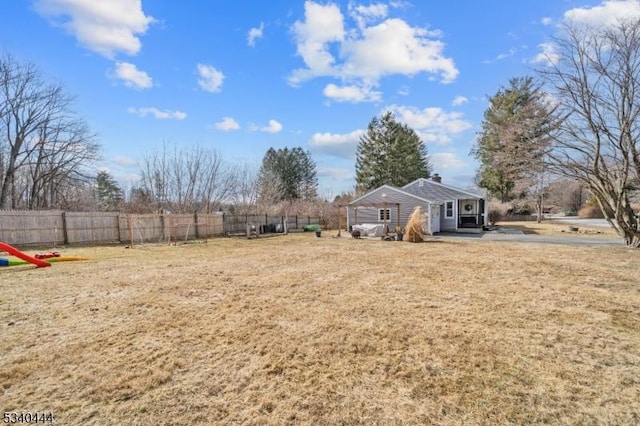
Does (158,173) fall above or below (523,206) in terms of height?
above

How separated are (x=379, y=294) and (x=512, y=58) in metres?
11.5

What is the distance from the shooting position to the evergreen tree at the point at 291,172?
38.2m

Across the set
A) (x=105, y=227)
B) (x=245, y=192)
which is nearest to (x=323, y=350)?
(x=105, y=227)

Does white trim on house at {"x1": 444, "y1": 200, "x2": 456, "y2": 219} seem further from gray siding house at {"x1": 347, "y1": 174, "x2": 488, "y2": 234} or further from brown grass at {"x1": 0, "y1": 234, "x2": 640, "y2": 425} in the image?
brown grass at {"x1": 0, "y1": 234, "x2": 640, "y2": 425}

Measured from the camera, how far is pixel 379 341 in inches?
141

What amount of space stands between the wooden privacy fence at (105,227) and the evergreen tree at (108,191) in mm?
21798

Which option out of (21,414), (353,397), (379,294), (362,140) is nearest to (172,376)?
(21,414)

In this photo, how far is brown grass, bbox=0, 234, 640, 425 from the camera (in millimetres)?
2389

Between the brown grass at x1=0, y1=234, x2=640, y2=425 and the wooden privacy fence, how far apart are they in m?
9.46

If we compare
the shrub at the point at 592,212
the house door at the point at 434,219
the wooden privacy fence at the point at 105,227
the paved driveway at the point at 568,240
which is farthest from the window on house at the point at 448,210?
the shrub at the point at 592,212

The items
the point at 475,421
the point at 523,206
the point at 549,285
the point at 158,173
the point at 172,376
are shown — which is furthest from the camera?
the point at 523,206

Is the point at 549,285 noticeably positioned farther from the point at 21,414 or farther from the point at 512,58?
the point at 512,58

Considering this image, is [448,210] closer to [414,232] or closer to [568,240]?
[568,240]

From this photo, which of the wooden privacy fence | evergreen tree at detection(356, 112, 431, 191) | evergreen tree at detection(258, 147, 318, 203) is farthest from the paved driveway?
evergreen tree at detection(258, 147, 318, 203)
